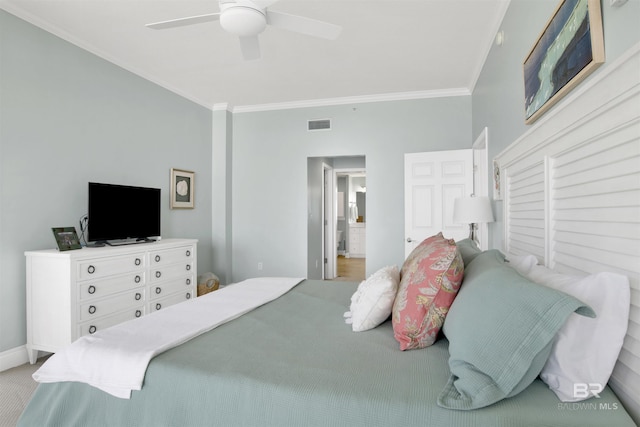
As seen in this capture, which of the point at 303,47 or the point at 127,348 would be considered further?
the point at 303,47

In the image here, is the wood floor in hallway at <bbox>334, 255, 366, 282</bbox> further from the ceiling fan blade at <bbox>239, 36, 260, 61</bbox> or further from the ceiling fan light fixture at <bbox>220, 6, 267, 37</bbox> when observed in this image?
the ceiling fan light fixture at <bbox>220, 6, 267, 37</bbox>

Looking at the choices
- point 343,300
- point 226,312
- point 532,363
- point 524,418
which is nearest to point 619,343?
point 532,363

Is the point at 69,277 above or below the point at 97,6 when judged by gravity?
below

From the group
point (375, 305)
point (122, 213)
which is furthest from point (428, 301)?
point (122, 213)

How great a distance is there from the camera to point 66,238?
281 centimetres

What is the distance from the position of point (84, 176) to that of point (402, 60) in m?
3.33

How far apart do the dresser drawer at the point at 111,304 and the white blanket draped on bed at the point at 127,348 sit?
137 centimetres

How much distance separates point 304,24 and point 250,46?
461 mm

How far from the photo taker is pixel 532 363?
967 mm

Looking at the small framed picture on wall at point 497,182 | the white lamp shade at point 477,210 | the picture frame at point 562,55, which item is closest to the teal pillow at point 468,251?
the white lamp shade at point 477,210

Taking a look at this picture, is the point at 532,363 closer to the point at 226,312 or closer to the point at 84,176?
the point at 226,312

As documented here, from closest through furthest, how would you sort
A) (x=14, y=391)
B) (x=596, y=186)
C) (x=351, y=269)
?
1. (x=596, y=186)
2. (x=14, y=391)
3. (x=351, y=269)

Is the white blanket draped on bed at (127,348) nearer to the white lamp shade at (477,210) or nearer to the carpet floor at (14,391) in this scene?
the carpet floor at (14,391)

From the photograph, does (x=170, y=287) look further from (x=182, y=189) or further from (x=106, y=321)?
(x=182, y=189)
